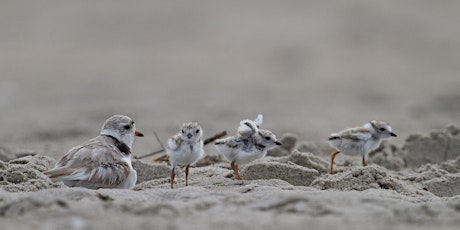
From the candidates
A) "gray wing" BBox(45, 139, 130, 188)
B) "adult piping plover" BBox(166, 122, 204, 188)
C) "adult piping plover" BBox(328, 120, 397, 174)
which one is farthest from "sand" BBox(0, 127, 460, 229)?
"adult piping plover" BBox(328, 120, 397, 174)

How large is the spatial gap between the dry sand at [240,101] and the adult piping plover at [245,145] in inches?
4.7

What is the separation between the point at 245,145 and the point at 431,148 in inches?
104

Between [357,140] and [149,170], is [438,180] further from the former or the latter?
[149,170]

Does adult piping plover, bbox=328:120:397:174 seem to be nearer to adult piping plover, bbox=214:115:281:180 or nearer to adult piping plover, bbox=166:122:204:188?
adult piping plover, bbox=214:115:281:180

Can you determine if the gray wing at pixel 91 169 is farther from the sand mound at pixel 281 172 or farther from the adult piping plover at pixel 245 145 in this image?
the sand mound at pixel 281 172

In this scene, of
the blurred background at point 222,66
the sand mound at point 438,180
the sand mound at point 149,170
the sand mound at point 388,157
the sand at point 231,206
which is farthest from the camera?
the blurred background at point 222,66

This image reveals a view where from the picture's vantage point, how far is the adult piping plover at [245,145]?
636 centimetres

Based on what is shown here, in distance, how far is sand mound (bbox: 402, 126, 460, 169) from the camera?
803cm

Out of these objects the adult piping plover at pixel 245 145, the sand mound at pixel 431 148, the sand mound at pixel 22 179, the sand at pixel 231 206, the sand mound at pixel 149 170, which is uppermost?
the sand mound at pixel 431 148

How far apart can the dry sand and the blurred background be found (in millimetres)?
50

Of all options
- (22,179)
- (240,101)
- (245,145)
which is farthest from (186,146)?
(240,101)

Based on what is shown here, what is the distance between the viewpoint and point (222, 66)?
55.1 ft

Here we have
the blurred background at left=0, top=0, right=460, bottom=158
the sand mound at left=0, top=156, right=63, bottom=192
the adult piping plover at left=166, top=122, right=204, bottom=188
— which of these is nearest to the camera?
the sand mound at left=0, top=156, right=63, bottom=192

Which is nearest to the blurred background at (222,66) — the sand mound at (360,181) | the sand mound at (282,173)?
the sand mound at (282,173)
